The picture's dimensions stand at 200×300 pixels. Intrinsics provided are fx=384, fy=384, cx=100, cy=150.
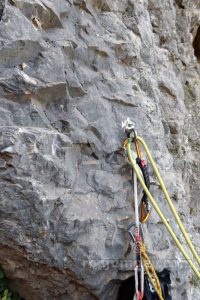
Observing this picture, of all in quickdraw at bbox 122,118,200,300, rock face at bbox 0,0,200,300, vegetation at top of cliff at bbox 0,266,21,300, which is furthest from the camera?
vegetation at top of cliff at bbox 0,266,21,300

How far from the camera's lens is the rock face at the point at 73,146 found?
2021 mm

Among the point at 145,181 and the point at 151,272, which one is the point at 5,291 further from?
the point at 145,181

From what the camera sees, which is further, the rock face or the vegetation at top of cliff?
the vegetation at top of cliff

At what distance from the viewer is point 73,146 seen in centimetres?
230

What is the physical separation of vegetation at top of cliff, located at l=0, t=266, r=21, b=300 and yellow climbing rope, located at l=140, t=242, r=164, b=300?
2.71 ft

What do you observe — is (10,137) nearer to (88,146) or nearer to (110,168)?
(88,146)

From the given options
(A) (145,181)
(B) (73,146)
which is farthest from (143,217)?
(B) (73,146)

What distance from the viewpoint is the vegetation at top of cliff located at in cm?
230

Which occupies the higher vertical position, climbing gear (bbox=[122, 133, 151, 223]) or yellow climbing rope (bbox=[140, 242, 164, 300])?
climbing gear (bbox=[122, 133, 151, 223])

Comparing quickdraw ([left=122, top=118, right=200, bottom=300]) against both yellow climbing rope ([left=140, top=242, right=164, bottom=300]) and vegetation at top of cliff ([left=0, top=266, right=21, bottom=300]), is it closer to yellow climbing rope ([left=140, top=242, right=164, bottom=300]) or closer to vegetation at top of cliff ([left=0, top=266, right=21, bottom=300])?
yellow climbing rope ([left=140, top=242, right=164, bottom=300])

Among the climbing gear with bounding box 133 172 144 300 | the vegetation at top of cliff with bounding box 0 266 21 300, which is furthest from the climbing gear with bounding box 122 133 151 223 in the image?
the vegetation at top of cliff with bounding box 0 266 21 300

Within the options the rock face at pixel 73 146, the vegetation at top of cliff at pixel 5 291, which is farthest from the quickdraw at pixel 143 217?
the vegetation at top of cliff at pixel 5 291

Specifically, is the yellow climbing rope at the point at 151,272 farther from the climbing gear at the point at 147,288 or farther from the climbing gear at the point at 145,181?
the climbing gear at the point at 145,181

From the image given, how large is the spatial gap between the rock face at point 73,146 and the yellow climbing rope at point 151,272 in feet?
0.47
